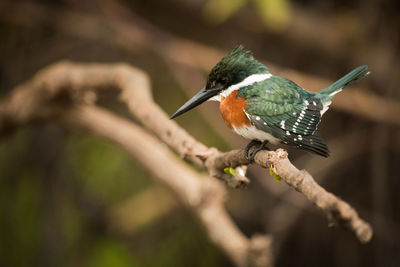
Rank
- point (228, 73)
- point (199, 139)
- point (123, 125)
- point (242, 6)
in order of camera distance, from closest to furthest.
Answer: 1. point (228, 73)
2. point (123, 125)
3. point (242, 6)
4. point (199, 139)

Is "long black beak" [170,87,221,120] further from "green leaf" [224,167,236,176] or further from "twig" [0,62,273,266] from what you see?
"green leaf" [224,167,236,176]

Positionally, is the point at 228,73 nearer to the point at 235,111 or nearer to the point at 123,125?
the point at 235,111

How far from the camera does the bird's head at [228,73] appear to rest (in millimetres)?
1162

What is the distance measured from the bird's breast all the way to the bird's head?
0.03 meters

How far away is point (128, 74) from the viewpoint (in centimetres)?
161

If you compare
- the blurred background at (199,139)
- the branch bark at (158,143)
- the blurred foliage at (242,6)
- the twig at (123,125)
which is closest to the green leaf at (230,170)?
the branch bark at (158,143)

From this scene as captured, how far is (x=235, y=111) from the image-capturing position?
3.87ft

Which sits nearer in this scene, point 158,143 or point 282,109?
point 282,109

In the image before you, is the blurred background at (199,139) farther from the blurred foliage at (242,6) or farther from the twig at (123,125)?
the twig at (123,125)

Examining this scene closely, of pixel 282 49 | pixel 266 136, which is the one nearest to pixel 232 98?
pixel 266 136

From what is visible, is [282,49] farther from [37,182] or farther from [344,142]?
[37,182]

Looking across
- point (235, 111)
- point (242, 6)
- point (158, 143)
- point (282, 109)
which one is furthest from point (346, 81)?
point (242, 6)

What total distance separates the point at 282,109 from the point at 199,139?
1.56 m

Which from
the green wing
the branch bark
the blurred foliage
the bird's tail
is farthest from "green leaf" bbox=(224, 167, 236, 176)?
the blurred foliage
